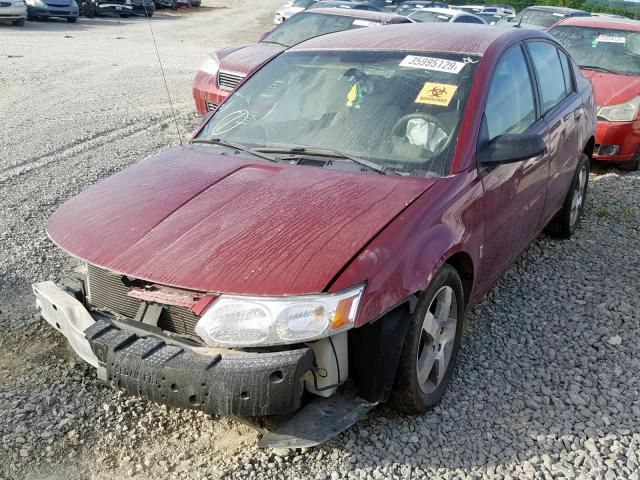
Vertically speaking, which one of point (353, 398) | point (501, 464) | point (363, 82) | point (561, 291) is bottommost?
point (561, 291)

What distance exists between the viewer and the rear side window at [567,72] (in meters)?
5.11

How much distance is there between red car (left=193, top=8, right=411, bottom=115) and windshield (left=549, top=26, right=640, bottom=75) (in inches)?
83.7

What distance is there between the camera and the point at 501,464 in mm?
2982

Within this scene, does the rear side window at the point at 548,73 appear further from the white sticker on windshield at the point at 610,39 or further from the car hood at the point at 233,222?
the white sticker on windshield at the point at 610,39

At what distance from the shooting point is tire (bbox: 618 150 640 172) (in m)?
7.75

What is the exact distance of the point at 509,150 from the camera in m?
3.51

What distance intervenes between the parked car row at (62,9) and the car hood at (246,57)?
6204 mm

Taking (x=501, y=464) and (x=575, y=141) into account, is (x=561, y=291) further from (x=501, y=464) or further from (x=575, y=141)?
(x=501, y=464)

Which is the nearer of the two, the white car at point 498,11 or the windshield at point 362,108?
the windshield at point 362,108

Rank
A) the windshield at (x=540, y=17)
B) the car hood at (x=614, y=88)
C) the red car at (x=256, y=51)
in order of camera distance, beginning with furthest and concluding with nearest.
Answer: the windshield at (x=540, y=17) < the red car at (x=256, y=51) < the car hood at (x=614, y=88)

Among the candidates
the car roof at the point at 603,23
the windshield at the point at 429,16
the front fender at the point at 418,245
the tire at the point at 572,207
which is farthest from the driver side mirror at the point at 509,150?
the windshield at the point at 429,16

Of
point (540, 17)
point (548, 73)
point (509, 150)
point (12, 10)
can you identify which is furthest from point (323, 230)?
point (12, 10)

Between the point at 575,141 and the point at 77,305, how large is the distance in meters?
3.71

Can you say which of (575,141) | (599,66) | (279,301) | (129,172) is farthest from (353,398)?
(599,66)
